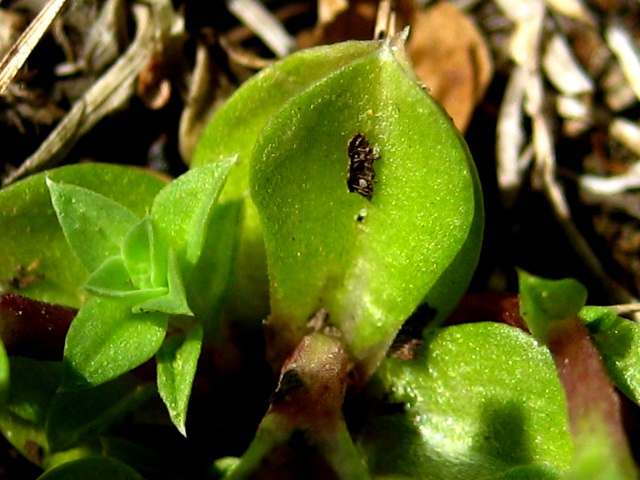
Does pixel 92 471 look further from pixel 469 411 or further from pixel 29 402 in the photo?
pixel 469 411

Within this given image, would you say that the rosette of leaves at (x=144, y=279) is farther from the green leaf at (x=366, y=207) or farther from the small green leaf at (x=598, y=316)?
the small green leaf at (x=598, y=316)

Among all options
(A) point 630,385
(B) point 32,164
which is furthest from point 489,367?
(B) point 32,164

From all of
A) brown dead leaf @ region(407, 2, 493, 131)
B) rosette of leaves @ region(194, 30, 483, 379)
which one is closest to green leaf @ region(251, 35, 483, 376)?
rosette of leaves @ region(194, 30, 483, 379)

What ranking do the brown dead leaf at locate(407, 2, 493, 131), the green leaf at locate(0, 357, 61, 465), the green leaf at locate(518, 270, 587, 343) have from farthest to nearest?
the brown dead leaf at locate(407, 2, 493, 131) < the green leaf at locate(0, 357, 61, 465) < the green leaf at locate(518, 270, 587, 343)

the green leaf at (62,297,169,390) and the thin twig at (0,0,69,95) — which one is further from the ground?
the thin twig at (0,0,69,95)

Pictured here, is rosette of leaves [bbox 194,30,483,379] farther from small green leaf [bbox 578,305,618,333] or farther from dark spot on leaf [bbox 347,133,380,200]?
small green leaf [bbox 578,305,618,333]

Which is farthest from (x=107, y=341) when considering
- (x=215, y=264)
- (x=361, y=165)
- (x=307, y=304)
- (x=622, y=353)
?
(x=622, y=353)

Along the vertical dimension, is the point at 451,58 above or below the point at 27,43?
below
